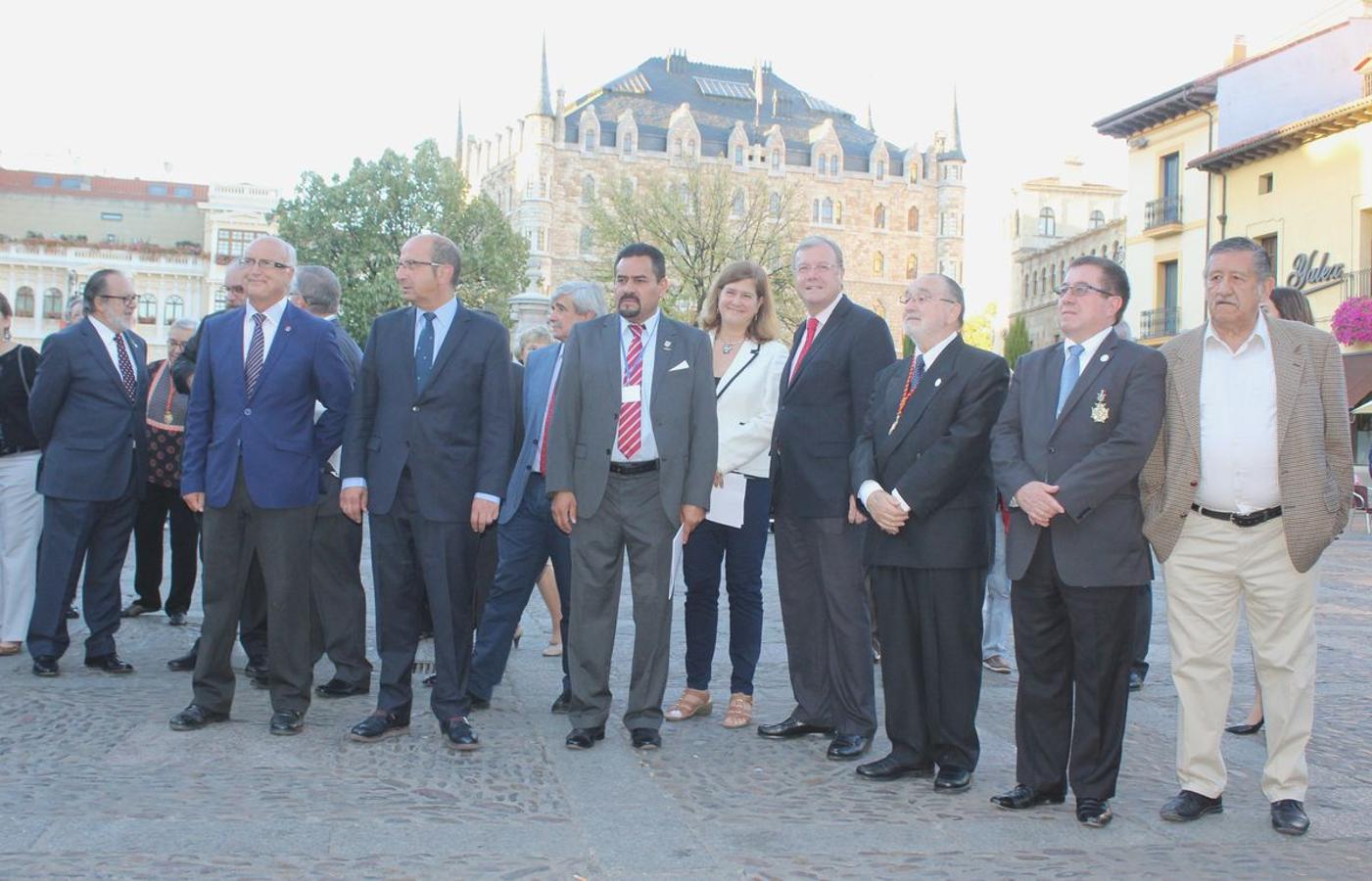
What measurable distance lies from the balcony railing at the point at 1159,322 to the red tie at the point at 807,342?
1496 inches

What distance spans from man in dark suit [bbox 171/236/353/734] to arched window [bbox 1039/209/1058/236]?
3399 inches

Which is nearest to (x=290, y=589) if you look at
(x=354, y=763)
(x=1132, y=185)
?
(x=354, y=763)

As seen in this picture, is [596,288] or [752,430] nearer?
[752,430]

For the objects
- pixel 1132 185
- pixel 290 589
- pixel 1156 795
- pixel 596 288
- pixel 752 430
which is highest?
pixel 1132 185

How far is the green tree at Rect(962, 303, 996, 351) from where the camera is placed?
10581 cm

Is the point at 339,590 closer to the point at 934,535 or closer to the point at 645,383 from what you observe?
the point at 645,383

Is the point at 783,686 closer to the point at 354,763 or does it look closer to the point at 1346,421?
the point at 354,763

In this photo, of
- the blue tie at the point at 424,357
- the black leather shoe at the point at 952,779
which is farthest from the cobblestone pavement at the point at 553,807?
the blue tie at the point at 424,357

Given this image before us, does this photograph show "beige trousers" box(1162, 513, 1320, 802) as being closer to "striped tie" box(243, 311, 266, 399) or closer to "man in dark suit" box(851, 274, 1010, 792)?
"man in dark suit" box(851, 274, 1010, 792)

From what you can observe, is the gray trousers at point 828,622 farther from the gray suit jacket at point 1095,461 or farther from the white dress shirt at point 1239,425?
the white dress shirt at point 1239,425

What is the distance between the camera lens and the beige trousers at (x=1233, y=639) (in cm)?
513

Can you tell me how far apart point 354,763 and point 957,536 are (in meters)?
2.66

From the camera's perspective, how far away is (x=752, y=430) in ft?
22.0

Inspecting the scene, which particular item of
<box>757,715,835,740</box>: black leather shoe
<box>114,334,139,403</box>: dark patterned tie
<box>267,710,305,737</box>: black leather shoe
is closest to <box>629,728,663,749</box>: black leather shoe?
<box>757,715,835,740</box>: black leather shoe
